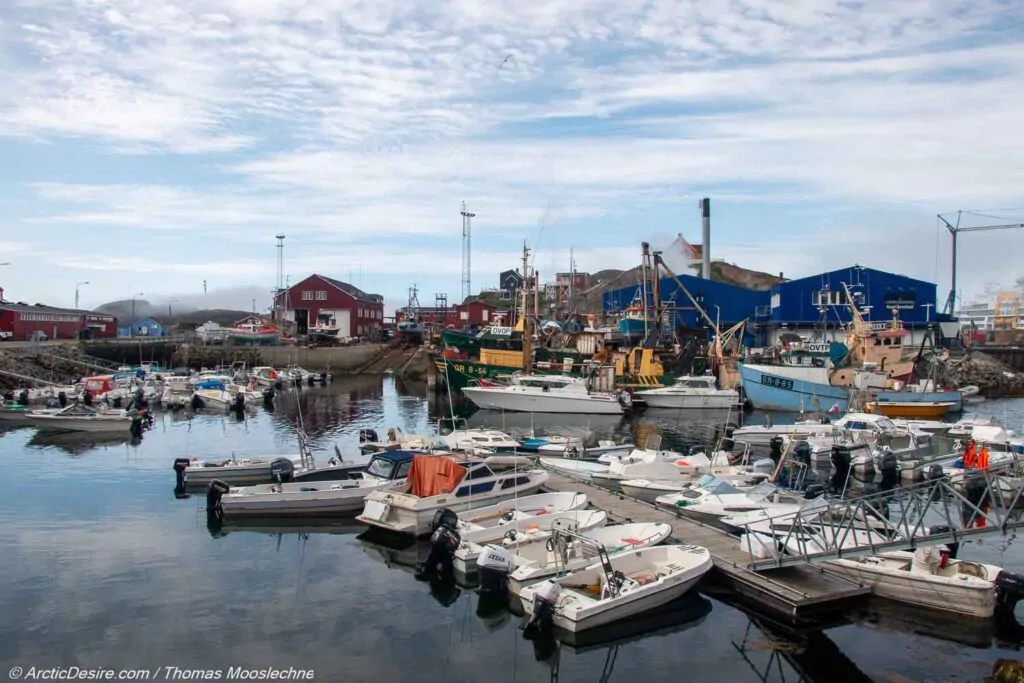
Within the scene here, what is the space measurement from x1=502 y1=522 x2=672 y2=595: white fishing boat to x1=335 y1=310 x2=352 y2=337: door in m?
86.7

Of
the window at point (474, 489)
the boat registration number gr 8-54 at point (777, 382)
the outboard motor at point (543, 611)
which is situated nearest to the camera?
the outboard motor at point (543, 611)

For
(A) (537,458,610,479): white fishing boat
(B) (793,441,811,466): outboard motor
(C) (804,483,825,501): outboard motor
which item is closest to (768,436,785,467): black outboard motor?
(B) (793,441,811,466): outboard motor

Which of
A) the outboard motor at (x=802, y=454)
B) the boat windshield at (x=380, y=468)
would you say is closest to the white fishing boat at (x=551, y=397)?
the outboard motor at (x=802, y=454)

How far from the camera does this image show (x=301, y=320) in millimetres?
103312

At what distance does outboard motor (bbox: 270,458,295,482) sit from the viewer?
24.1 m

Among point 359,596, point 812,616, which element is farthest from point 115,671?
point 812,616

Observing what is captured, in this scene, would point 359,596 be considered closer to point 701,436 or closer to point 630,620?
point 630,620

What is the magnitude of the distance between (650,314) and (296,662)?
6133 cm

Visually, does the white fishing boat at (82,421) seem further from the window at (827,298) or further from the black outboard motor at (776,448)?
the window at (827,298)

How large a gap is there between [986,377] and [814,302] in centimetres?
1691

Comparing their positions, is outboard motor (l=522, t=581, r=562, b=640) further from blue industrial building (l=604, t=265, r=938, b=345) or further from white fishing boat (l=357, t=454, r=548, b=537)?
blue industrial building (l=604, t=265, r=938, b=345)

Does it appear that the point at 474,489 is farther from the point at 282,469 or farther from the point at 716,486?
the point at 282,469

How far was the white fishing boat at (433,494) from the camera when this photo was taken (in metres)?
19.3
